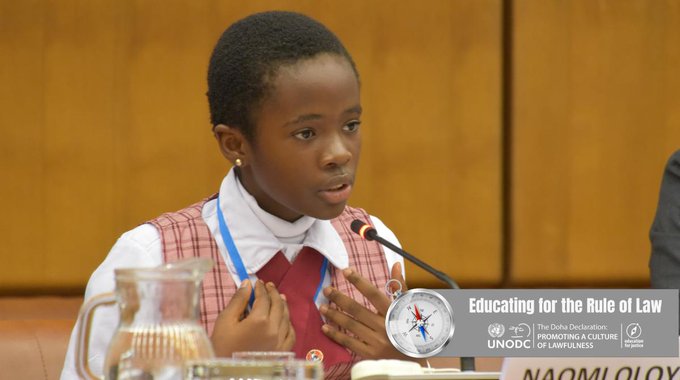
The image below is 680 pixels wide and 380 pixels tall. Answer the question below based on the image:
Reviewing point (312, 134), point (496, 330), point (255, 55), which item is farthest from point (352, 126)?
point (496, 330)

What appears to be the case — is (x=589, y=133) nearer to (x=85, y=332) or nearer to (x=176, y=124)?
(x=176, y=124)

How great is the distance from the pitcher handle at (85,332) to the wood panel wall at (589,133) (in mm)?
1756

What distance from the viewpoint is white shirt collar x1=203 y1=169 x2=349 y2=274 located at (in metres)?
1.57

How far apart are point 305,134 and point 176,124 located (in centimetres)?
98

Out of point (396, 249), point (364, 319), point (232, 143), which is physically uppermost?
point (232, 143)

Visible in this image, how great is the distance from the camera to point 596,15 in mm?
2590

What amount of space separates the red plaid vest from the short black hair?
0.16 meters

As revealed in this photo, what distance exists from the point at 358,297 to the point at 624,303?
0.64 m

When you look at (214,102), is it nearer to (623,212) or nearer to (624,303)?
(624,303)

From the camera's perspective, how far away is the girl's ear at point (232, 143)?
1.58 metres

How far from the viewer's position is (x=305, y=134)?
1.45 m

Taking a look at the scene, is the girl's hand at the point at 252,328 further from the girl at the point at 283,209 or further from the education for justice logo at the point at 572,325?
the education for justice logo at the point at 572,325
